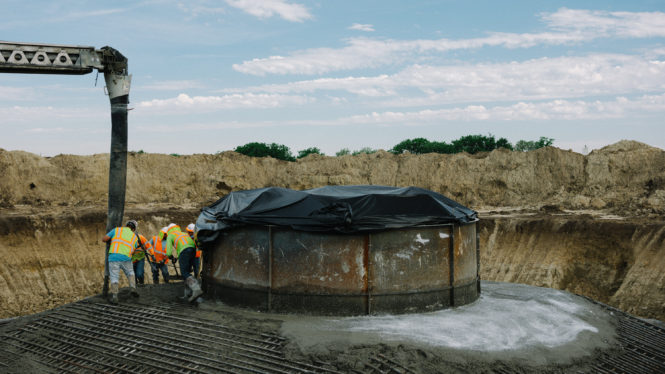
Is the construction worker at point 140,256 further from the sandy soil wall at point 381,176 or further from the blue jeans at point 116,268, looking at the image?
the sandy soil wall at point 381,176

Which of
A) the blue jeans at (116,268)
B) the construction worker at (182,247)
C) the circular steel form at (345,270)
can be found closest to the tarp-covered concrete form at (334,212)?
the circular steel form at (345,270)

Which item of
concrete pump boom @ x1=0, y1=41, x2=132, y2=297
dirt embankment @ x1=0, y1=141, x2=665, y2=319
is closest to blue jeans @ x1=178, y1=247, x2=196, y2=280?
concrete pump boom @ x1=0, y1=41, x2=132, y2=297

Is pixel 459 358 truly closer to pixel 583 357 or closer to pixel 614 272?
pixel 583 357

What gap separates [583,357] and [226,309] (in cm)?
650

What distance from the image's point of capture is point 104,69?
A: 12031 mm

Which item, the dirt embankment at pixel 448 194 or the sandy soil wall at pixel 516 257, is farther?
the dirt embankment at pixel 448 194

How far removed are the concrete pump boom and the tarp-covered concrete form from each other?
2554 millimetres

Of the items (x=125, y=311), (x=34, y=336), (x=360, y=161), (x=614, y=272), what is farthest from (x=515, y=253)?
(x=34, y=336)

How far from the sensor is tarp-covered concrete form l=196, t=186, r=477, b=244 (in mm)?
9672

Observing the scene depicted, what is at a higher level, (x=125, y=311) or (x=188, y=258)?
(x=188, y=258)

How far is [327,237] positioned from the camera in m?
9.80

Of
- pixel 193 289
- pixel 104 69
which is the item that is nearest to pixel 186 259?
pixel 193 289

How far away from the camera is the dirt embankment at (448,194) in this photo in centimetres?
2100

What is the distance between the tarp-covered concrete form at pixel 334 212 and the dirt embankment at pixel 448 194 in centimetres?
1206
